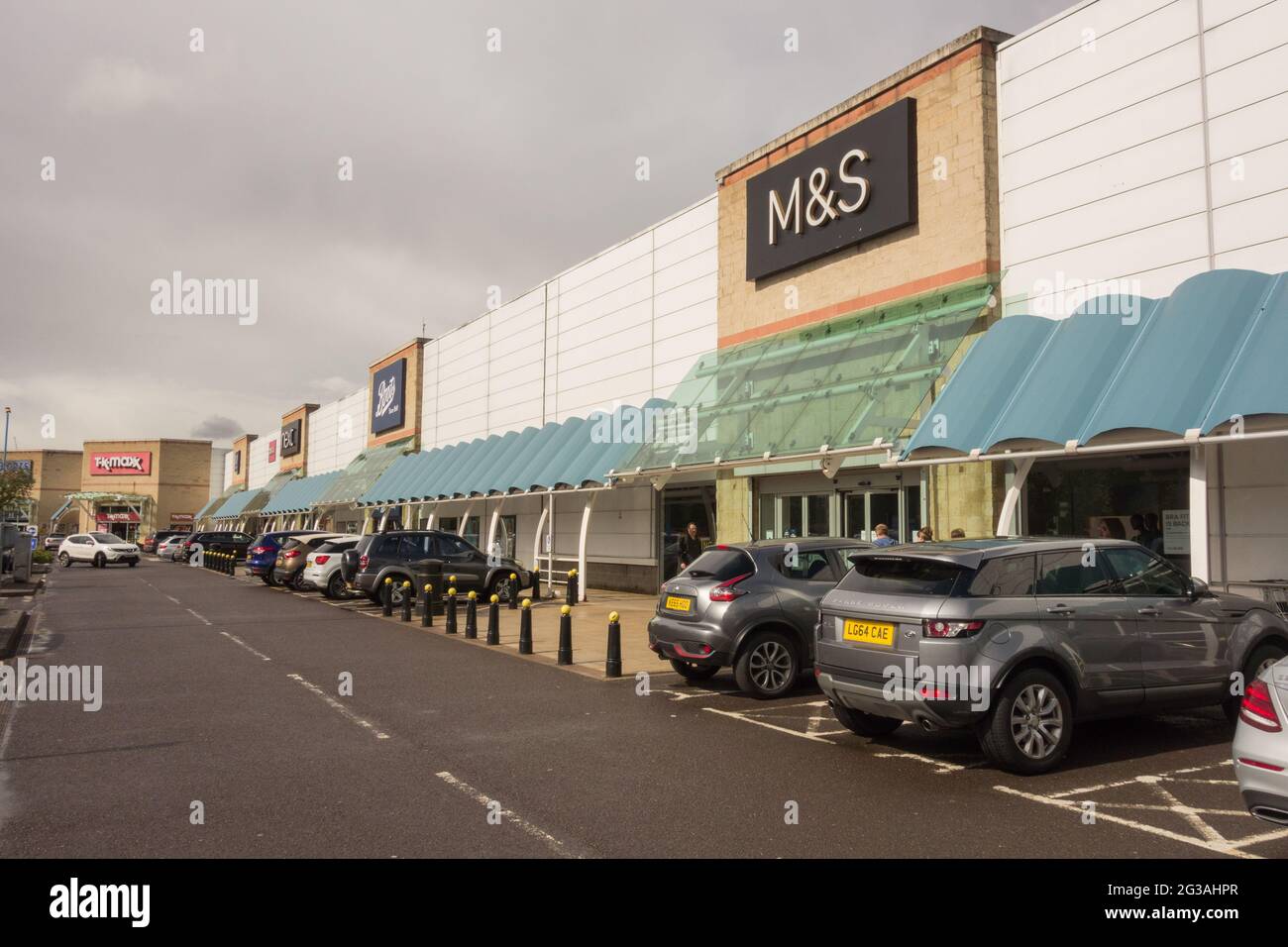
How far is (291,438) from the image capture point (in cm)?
6291

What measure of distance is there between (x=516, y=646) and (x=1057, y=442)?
805cm

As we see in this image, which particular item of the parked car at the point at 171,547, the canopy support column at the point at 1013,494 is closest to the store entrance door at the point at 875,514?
the canopy support column at the point at 1013,494

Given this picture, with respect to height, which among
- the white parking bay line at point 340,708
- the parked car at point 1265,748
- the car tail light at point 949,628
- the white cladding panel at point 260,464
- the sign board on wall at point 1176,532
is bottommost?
the white parking bay line at point 340,708

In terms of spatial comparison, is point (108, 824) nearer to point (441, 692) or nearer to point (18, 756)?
point (18, 756)

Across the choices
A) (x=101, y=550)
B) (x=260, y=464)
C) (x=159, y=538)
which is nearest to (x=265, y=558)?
(x=101, y=550)

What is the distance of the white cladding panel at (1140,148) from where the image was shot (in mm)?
11852

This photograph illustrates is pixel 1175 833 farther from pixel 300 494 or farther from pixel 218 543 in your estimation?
pixel 300 494

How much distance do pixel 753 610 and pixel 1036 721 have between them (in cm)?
339

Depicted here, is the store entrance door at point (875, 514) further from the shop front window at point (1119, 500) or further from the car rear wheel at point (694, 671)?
the car rear wheel at point (694, 671)

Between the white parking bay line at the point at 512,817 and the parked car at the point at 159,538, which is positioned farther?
the parked car at the point at 159,538

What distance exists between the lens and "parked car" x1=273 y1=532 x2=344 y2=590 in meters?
24.0

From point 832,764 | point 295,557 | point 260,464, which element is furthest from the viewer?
point 260,464

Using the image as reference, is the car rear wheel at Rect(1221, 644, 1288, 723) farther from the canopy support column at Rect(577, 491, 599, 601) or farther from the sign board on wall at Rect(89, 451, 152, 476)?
the sign board on wall at Rect(89, 451, 152, 476)

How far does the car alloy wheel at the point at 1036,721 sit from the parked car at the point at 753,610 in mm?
3328
